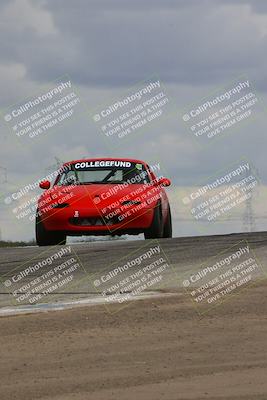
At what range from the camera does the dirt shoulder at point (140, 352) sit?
946 centimetres

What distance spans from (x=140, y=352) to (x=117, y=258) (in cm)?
713

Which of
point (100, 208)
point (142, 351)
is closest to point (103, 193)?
point (100, 208)

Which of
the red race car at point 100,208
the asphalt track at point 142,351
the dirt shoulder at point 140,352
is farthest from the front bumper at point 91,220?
the dirt shoulder at point 140,352

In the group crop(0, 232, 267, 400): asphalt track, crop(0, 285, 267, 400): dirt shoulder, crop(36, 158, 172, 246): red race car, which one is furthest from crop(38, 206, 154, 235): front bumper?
crop(0, 285, 267, 400): dirt shoulder

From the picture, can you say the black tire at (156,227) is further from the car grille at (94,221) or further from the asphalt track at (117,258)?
the car grille at (94,221)

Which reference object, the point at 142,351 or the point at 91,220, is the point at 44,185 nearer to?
the point at 91,220

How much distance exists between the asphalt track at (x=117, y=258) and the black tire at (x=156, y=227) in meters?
0.27

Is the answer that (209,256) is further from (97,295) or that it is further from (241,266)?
(97,295)

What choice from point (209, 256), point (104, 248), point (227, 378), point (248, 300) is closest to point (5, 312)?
point (248, 300)

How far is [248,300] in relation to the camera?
13.4 metres

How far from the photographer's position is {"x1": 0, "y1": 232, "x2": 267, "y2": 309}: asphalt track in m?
14.8

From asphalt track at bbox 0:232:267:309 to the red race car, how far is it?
0.32 meters

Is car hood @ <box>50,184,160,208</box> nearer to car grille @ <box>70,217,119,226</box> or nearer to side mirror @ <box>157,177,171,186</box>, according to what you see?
car grille @ <box>70,217,119,226</box>

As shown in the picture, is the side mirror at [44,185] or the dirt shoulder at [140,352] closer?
the dirt shoulder at [140,352]
